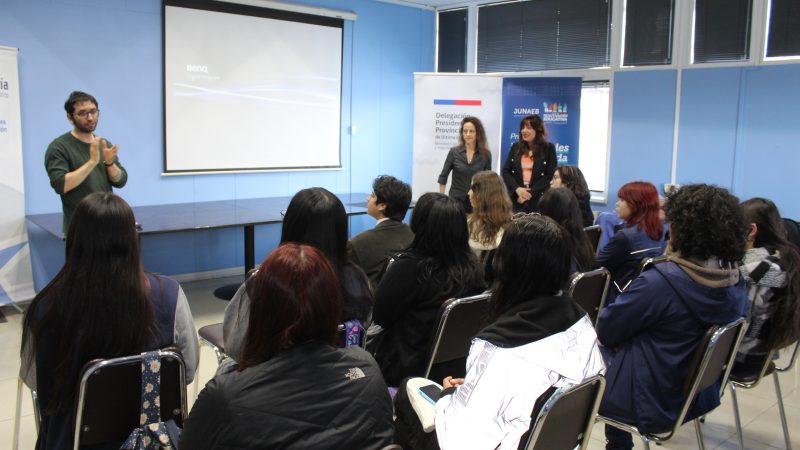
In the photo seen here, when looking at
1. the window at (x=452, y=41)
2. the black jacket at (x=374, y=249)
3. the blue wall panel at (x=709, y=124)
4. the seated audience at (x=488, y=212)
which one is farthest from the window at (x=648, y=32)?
the black jacket at (x=374, y=249)

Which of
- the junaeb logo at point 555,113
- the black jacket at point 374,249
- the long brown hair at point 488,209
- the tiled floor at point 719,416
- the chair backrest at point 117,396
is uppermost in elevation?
the junaeb logo at point 555,113

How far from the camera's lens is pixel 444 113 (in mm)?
7082

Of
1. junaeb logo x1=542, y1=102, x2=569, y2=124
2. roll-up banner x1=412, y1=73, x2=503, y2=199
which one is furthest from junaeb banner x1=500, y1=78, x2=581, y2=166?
roll-up banner x1=412, y1=73, x2=503, y2=199

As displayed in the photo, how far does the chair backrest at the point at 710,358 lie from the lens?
2234 millimetres

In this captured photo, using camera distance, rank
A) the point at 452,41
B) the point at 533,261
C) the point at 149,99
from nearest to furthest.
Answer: the point at 533,261 → the point at 149,99 → the point at 452,41

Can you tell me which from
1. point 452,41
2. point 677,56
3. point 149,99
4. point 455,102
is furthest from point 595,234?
point 452,41

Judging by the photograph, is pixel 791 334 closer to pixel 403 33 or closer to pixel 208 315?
pixel 208 315

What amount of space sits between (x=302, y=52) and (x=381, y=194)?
378cm

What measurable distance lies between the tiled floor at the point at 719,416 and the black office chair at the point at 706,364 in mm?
826

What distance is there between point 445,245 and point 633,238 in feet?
4.67

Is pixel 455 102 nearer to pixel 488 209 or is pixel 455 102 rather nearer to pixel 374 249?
pixel 488 209

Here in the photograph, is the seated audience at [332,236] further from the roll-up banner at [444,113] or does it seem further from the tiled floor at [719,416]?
the roll-up banner at [444,113]

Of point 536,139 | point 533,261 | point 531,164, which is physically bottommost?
point 533,261

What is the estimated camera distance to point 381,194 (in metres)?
3.24
